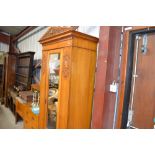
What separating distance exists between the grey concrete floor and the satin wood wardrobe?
1.54m

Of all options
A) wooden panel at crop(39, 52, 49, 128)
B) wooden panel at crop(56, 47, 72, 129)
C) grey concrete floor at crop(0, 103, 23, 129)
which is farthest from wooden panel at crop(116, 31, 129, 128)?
grey concrete floor at crop(0, 103, 23, 129)

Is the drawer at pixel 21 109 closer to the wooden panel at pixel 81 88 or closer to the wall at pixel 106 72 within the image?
the wooden panel at pixel 81 88

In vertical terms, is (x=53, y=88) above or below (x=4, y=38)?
below

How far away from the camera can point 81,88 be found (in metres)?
1.54

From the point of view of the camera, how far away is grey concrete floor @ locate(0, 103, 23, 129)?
2.90 m

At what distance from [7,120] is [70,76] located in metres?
2.59

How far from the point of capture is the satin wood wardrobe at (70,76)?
56.0 inches

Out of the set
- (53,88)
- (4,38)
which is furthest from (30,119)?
(4,38)

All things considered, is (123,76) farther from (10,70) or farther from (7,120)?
(10,70)

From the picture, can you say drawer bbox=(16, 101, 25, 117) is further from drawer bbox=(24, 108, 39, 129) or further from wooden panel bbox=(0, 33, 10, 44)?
wooden panel bbox=(0, 33, 10, 44)

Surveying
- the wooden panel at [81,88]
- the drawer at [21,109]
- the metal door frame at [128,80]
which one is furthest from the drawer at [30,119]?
the metal door frame at [128,80]
